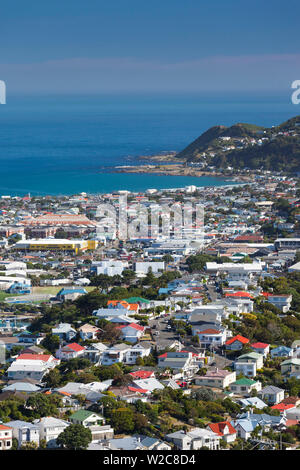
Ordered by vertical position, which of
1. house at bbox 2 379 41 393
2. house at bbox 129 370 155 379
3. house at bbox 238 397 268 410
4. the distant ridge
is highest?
the distant ridge

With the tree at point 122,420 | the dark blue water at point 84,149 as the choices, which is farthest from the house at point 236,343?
the dark blue water at point 84,149

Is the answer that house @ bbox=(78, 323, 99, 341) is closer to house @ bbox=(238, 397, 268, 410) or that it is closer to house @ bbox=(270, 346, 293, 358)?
house @ bbox=(270, 346, 293, 358)

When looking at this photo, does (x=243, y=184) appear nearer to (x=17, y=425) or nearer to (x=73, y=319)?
A: (x=73, y=319)

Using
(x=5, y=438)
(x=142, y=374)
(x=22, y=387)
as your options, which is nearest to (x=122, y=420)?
(x=5, y=438)

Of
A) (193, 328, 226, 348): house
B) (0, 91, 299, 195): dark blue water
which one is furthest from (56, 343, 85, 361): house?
(0, 91, 299, 195): dark blue water

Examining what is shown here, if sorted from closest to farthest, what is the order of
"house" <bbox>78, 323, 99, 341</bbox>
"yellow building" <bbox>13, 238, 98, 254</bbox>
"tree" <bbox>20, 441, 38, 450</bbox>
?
1. "tree" <bbox>20, 441, 38, 450</bbox>
2. "house" <bbox>78, 323, 99, 341</bbox>
3. "yellow building" <bbox>13, 238, 98, 254</bbox>

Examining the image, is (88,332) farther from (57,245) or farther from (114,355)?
(57,245)
